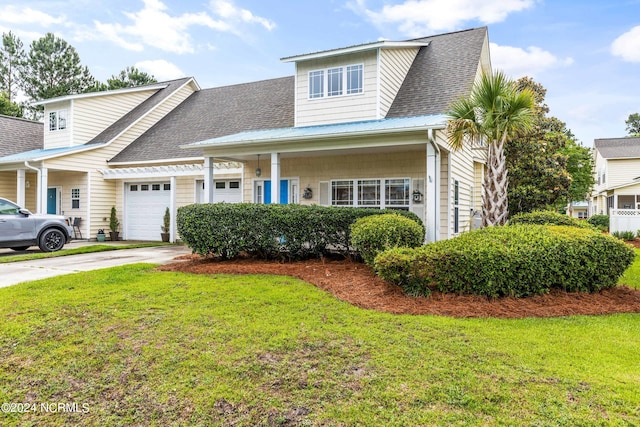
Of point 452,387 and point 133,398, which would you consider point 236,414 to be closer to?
point 133,398

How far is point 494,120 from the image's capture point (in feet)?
28.3

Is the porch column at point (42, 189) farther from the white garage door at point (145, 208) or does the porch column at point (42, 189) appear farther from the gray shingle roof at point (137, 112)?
the gray shingle roof at point (137, 112)

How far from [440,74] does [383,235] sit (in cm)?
796

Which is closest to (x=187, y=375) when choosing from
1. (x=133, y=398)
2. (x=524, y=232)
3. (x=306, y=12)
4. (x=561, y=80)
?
(x=133, y=398)

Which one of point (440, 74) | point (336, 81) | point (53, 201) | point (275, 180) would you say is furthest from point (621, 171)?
point (53, 201)

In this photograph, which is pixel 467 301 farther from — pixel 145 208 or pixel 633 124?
pixel 633 124

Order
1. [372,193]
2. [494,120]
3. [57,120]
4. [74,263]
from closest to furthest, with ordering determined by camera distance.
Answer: [494,120]
[74,263]
[372,193]
[57,120]

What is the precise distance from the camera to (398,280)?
5812 mm

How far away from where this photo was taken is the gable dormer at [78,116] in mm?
16719

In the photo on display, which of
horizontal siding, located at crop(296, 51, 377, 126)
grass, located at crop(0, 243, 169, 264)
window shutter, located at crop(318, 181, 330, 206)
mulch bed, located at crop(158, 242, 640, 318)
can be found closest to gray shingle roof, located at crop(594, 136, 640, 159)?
horizontal siding, located at crop(296, 51, 377, 126)

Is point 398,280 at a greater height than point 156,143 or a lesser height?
lesser

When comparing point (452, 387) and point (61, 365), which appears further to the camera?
point (61, 365)

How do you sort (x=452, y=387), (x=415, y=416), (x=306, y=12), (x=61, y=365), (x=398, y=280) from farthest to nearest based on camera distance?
(x=306, y=12)
(x=398, y=280)
(x=61, y=365)
(x=452, y=387)
(x=415, y=416)

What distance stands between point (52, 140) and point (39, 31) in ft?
73.1
